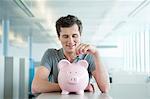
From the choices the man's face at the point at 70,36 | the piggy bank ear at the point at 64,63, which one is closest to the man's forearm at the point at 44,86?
the piggy bank ear at the point at 64,63

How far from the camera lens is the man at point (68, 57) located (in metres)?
1.63

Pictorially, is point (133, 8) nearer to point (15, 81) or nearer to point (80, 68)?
point (15, 81)

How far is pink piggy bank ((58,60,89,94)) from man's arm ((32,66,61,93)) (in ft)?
0.25

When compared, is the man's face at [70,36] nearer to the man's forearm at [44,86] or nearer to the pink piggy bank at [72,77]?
the pink piggy bank at [72,77]

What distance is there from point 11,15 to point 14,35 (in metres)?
4.08

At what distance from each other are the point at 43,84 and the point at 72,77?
0.67 feet

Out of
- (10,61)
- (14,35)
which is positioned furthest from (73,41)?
(14,35)

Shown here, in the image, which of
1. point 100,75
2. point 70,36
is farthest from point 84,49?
point 100,75

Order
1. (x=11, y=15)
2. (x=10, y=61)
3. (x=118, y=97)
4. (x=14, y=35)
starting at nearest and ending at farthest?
(x=10, y=61) → (x=118, y=97) → (x=11, y=15) → (x=14, y=35)

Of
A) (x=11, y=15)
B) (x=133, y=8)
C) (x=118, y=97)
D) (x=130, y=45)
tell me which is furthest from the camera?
(x=130, y=45)

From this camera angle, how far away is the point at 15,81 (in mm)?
3479

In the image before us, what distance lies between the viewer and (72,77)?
155 centimetres

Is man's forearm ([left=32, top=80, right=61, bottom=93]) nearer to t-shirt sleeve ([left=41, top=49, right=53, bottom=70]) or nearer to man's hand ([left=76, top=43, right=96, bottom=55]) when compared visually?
t-shirt sleeve ([left=41, top=49, right=53, bottom=70])

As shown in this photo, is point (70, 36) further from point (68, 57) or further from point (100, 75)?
point (100, 75)
